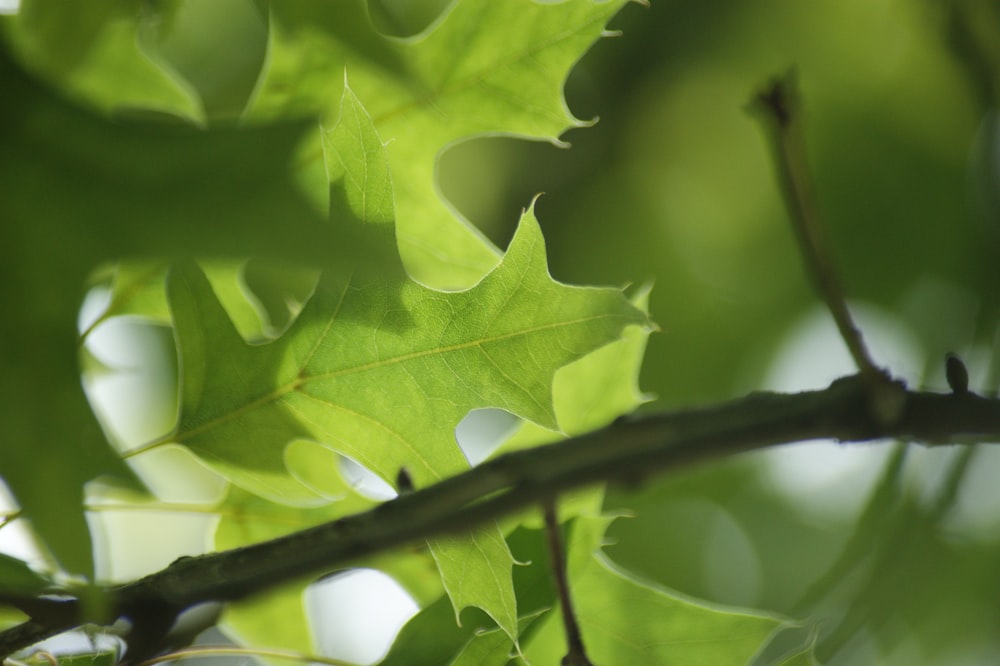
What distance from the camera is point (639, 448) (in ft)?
A: 1.20

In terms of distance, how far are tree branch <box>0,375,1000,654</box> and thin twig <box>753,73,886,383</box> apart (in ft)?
0.05

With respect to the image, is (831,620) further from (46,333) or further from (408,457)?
(46,333)

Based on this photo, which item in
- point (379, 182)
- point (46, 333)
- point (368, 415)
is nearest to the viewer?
point (46, 333)

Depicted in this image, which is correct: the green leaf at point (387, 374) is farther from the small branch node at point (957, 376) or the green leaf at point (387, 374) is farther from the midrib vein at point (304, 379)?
the small branch node at point (957, 376)

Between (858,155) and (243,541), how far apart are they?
2140 millimetres

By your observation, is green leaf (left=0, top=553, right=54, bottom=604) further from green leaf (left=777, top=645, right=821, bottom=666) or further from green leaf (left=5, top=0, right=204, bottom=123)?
green leaf (left=777, top=645, right=821, bottom=666)

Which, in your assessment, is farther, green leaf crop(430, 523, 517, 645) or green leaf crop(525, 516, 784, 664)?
green leaf crop(525, 516, 784, 664)

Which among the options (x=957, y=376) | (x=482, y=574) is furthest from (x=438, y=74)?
(x=957, y=376)

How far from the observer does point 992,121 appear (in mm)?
1747

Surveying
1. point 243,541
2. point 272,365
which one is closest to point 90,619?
point 272,365


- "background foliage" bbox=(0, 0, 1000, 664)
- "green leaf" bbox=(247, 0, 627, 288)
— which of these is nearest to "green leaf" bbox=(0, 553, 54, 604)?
"background foliage" bbox=(0, 0, 1000, 664)

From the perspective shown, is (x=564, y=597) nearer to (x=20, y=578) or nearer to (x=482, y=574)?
(x=482, y=574)

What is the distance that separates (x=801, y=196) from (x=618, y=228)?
2.09m

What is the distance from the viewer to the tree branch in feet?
1.18
